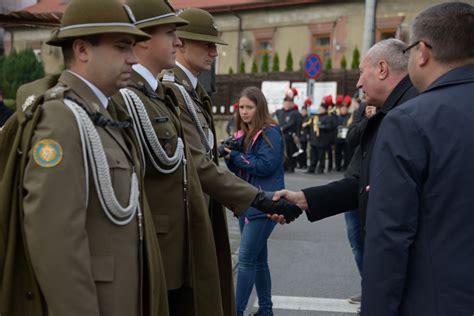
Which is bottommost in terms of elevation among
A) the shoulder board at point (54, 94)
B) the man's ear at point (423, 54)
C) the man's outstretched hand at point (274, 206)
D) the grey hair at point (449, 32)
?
the man's outstretched hand at point (274, 206)

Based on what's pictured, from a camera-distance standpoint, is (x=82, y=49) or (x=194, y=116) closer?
(x=82, y=49)

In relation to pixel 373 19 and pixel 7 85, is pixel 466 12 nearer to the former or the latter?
pixel 373 19

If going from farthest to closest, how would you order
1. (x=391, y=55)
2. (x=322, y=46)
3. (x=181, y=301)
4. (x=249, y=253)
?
(x=322, y=46) → (x=249, y=253) → (x=181, y=301) → (x=391, y=55)

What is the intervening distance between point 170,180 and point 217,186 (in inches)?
24.2

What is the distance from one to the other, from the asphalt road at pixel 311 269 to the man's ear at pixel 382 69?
281 centimetres

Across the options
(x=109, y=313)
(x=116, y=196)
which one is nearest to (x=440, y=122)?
(x=116, y=196)

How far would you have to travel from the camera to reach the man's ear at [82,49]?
9.00 feet

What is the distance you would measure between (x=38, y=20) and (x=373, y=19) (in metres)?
10.4

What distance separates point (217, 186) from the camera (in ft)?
13.4

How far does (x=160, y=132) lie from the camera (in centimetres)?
347

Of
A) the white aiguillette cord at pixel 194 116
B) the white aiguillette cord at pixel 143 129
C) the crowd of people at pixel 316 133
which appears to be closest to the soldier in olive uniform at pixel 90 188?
the white aiguillette cord at pixel 143 129

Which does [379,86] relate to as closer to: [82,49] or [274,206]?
[274,206]

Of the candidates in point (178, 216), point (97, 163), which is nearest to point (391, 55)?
point (178, 216)

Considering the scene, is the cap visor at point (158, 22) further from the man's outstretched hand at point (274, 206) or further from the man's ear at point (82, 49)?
the man's outstretched hand at point (274, 206)
